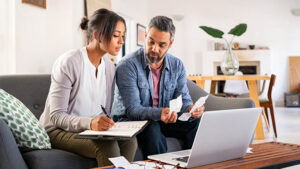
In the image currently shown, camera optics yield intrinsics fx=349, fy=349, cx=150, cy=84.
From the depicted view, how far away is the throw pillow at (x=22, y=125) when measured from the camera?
149 centimetres

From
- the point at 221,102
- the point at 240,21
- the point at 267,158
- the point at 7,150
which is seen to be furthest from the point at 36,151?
the point at 240,21

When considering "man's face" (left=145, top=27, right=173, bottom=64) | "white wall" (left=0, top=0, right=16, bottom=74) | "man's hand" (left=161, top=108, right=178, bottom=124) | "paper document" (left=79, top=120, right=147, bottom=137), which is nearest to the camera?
"paper document" (left=79, top=120, right=147, bottom=137)

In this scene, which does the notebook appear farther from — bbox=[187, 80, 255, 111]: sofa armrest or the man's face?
bbox=[187, 80, 255, 111]: sofa armrest

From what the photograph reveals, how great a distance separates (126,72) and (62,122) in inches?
21.4

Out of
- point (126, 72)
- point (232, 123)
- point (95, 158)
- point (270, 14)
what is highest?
point (270, 14)

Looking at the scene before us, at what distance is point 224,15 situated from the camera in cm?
879

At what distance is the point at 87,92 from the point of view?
71.0 inches

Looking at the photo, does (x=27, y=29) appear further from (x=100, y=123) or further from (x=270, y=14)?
(x=270, y=14)

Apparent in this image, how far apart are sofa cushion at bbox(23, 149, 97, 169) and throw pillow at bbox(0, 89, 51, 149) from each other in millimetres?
46

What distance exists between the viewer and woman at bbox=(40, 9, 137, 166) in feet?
5.16

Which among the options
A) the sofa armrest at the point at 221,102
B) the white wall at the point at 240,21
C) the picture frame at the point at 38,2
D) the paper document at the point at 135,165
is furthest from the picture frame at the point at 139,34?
the paper document at the point at 135,165

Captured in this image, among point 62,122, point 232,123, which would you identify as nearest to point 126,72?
point 62,122

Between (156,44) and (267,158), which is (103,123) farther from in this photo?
(156,44)

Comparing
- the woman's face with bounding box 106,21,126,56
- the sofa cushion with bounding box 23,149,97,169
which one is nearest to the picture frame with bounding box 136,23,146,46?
the woman's face with bounding box 106,21,126,56
